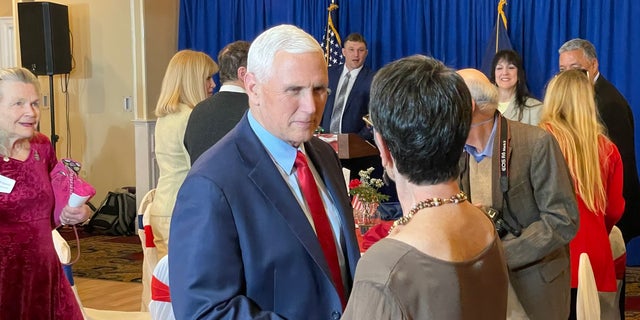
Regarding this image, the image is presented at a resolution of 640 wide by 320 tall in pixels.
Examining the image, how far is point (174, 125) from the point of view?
414cm

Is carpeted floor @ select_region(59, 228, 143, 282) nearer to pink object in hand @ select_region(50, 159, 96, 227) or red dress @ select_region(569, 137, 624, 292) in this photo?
pink object in hand @ select_region(50, 159, 96, 227)

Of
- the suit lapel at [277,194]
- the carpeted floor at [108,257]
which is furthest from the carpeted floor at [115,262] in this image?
the suit lapel at [277,194]

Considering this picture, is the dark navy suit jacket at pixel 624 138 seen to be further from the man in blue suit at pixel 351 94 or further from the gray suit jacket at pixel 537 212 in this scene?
Result: the man in blue suit at pixel 351 94

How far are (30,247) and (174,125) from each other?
1.29 metres

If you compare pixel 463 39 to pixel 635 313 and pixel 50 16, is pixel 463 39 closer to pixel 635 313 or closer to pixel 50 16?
pixel 635 313

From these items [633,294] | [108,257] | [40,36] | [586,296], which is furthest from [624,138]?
[40,36]

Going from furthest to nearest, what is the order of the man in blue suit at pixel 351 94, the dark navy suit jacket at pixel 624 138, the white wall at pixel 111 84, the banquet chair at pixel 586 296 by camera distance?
1. the white wall at pixel 111 84
2. the man in blue suit at pixel 351 94
3. the dark navy suit jacket at pixel 624 138
4. the banquet chair at pixel 586 296

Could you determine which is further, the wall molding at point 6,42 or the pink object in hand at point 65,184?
the wall molding at point 6,42

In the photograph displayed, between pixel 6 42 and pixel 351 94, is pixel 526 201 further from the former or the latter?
pixel 6 42

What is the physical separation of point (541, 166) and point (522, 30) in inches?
199

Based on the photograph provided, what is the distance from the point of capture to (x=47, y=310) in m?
3.08

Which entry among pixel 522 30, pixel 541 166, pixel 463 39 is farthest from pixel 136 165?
pixel 541 166

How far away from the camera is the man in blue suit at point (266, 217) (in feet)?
5.05

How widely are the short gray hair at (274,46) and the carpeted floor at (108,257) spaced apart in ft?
16.7
